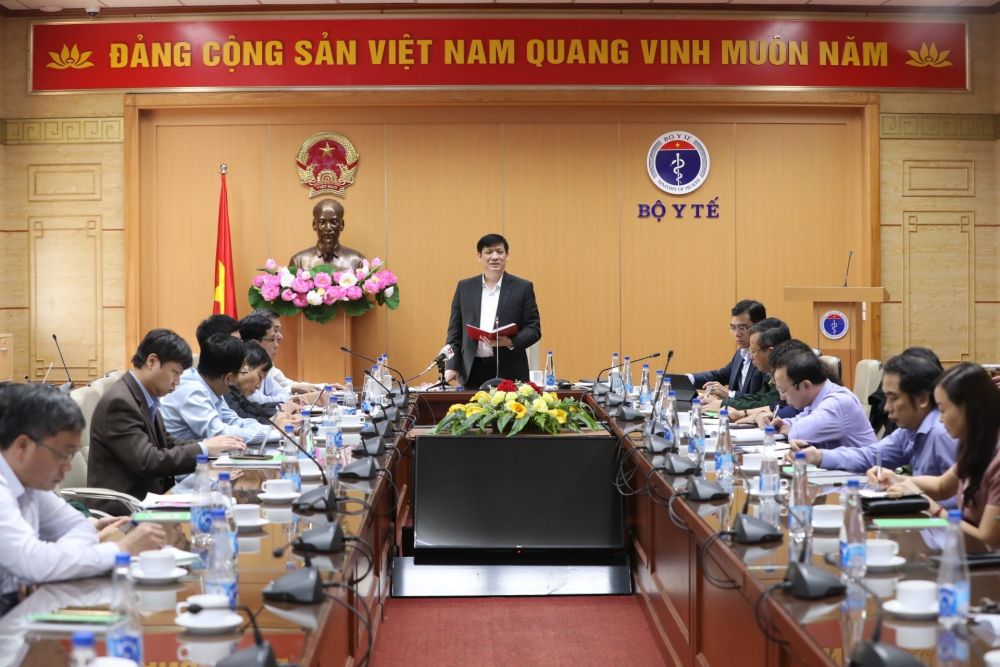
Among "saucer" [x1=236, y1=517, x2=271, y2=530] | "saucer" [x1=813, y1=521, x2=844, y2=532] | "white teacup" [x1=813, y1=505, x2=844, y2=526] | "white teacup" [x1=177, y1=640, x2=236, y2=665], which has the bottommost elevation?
"white teacup" [x1=177, y1=640, x2=236, y2=665]

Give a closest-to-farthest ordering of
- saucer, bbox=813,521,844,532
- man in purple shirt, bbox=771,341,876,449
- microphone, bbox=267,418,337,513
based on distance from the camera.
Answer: saucer, bbox=813,521,844,532
microphone, bbox=267,418,337,513
man in purple shirt, bbox=771,341,876,449

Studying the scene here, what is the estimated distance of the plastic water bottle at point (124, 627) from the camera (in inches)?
69.8

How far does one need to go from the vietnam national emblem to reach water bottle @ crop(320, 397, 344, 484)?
486 centimetres

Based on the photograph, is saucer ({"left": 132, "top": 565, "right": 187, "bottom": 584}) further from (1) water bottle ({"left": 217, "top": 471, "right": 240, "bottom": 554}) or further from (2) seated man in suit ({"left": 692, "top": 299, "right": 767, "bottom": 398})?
(2) seated man in suit ({"left": 692, "top": 299, "right": 767, "bottom": 398})

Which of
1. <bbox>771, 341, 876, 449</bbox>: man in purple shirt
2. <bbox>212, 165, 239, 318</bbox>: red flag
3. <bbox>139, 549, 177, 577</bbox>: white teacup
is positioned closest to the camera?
<bbox>139, 549, 177, 577</bbox>: white teacup

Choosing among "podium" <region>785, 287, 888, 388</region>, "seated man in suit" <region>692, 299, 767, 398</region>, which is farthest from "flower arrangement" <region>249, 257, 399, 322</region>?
"podium" <region>785, 287, 888, 388</region>

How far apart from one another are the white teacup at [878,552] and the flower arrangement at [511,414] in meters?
2.37

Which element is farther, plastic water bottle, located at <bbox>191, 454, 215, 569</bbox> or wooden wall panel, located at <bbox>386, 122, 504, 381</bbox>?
wooden wall panel, located at <bbox>386, 122, 504, 381</bbox>

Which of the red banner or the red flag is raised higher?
the red banner

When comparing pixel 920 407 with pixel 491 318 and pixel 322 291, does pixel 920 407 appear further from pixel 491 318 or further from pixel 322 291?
pixel 322 291

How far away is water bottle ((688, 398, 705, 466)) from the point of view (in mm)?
3889

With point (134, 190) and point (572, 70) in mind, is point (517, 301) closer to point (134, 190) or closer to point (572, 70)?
point (572, 70)

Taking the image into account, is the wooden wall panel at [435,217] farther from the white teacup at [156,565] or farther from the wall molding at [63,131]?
the white teacup at [156,565]

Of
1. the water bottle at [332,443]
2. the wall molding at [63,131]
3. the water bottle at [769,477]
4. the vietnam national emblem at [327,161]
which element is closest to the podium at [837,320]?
the vietnam national emblem at [327,161]
